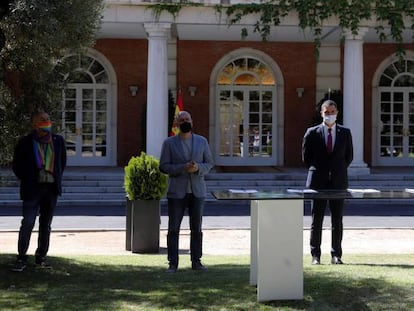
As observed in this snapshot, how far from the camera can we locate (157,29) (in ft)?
61.6

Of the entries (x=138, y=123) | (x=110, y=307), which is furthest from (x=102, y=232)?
(x=138, y=123)

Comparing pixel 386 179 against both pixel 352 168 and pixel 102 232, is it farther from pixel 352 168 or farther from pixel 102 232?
pixel 102 232

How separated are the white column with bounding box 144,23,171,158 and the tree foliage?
1157cm

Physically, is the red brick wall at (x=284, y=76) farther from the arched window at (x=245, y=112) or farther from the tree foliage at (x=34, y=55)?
the tree foliage at (x=34, y=55)

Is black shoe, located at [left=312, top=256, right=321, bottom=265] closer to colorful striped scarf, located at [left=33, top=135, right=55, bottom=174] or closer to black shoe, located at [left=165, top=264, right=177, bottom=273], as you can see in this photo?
black shoe, located at [left=165, top=264, right=177, bottom=273]

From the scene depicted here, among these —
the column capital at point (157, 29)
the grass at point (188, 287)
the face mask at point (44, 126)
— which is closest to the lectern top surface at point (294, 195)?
the grass at point (188, 287)

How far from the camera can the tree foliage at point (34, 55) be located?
6664 millimetres

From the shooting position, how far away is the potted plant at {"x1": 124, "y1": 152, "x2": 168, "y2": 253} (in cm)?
956

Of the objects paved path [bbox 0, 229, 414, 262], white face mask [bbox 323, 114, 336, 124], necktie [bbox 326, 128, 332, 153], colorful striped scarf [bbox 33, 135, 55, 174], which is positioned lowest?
paved path [bbox 0, 229, 414, 262]

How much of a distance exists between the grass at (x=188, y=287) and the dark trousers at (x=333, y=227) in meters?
0.22

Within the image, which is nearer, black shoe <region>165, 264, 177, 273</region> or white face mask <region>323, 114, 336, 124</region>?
black shoe <region>165, 264, 177, 273</region>

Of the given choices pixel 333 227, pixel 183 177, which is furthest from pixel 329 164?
pixel 183 177

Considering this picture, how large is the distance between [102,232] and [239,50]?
12971 millimetres

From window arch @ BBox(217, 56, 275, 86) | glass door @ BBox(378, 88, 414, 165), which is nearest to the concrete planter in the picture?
window arch @ BBox(217, 56, 275, 86)
